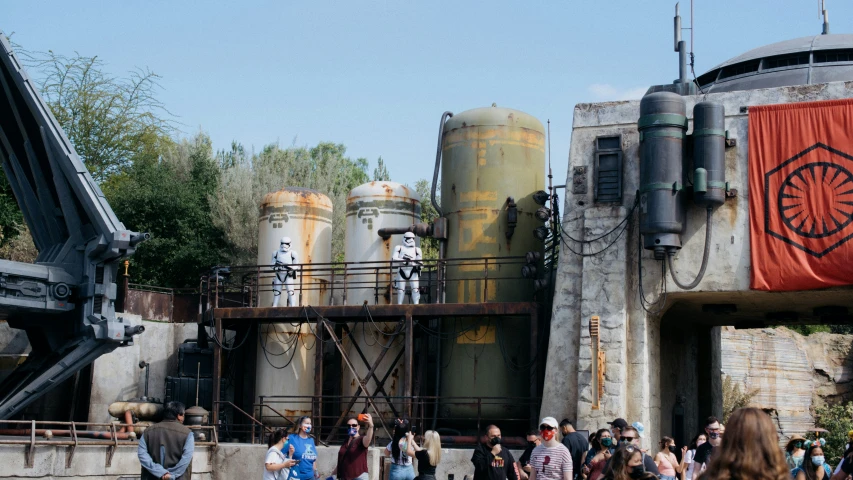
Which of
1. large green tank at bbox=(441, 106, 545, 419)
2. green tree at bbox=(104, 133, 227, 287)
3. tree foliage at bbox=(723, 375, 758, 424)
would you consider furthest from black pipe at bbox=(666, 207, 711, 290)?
green tree at bbox=(104, 133, 227, 287)

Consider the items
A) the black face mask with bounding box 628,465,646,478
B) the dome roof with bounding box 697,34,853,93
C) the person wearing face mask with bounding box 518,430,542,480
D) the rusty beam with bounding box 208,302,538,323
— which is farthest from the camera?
the dome roof with bounding box 697,34,853,93

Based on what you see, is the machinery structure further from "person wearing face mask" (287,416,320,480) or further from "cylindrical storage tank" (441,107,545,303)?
"person wearing face mask" (287,416,320,480)

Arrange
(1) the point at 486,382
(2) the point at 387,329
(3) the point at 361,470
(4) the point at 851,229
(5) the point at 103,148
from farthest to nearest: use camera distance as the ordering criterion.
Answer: (5) the point at 103,148
(2) the point at 387,329
(1) the point at 486,382
(4) the point at 851,229
(3) the point at 361,470

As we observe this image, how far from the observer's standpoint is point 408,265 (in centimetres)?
2367

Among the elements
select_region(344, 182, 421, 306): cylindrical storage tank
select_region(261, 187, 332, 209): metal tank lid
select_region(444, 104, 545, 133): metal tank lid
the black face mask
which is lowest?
the black face mask

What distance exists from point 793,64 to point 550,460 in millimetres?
15129

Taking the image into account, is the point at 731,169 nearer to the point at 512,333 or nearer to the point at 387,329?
the point at 512,333

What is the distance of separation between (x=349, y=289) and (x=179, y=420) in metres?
13.5

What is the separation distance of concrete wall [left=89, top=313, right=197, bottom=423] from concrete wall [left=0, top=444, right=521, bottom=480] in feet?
16.5

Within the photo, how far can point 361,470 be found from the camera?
14266 mm

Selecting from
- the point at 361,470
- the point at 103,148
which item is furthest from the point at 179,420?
the point at 103,148

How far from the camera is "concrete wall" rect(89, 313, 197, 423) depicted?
86.2 ft

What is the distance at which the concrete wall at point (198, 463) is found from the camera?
1869cm

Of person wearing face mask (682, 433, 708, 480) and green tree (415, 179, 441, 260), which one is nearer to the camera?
person wearing face mask (682, 433, 708, 480)
